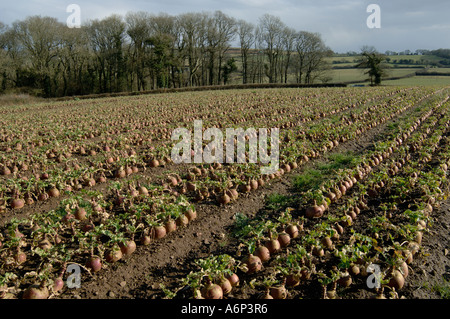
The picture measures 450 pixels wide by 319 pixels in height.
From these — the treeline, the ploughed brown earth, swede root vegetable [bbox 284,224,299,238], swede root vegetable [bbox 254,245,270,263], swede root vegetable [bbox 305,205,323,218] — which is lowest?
the ploughed brown earth

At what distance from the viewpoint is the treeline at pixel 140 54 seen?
47062 millimetres

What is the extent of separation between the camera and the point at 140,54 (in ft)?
185

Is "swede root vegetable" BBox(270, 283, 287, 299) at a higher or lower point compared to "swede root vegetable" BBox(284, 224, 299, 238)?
lower

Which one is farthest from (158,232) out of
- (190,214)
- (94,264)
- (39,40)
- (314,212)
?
(39,40)

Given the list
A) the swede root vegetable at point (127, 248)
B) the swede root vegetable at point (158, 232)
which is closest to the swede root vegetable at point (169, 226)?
the swede root vegetable at point (158, 232)

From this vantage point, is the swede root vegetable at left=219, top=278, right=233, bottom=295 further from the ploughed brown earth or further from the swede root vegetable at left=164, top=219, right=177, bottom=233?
the swede root vegetable at left=164, top=219, right=177, bottom=233

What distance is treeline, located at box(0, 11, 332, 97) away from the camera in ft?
154

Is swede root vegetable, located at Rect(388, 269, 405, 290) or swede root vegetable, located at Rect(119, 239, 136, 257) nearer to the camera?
swede root vegetable, located at Rect(388, 269, 405, 290)

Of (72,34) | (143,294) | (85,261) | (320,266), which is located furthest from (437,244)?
(72,34)

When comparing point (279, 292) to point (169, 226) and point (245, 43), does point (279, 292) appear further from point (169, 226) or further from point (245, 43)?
point (245, 43)

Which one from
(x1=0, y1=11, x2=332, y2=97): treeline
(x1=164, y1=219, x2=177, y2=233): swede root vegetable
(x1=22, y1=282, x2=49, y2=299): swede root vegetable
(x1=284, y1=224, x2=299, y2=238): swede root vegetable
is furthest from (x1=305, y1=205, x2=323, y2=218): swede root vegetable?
(x1=0, y1=11, x2=332, y2=97): treeline

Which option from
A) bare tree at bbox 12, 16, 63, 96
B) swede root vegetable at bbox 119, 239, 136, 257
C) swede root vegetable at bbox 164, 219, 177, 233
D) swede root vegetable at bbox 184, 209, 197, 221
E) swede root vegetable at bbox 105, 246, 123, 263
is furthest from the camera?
bare tree at bbox 12, 16, 63, 96
